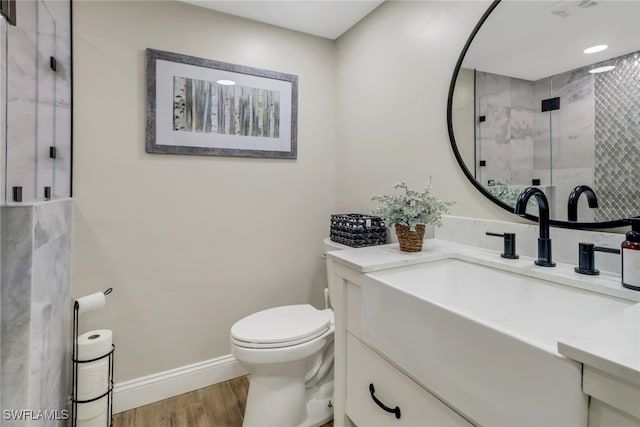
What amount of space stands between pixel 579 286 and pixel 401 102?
1.19 m

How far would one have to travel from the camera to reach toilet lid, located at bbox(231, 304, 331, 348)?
1352mm

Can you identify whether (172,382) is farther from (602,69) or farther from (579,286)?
(602,69)

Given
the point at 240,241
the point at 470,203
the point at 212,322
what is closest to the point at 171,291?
the point at 212,322

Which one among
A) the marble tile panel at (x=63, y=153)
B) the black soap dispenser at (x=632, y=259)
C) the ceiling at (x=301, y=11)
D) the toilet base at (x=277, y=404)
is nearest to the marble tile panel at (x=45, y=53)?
the marble tile panel at (x=63, y=153)

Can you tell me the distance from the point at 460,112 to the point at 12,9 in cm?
159

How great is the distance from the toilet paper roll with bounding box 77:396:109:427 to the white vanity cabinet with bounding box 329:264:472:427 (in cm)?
109

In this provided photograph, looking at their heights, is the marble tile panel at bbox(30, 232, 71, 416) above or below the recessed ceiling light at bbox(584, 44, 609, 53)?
below

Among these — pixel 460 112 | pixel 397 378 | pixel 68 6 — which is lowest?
pixel 397 378

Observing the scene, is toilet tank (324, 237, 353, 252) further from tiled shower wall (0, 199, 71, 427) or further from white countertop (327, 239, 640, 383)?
tiled shower wall (0, 199, 71, 427)

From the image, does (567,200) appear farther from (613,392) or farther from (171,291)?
(171,291)

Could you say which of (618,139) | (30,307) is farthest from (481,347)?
(30,307)

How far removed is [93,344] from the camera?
54.8 inches

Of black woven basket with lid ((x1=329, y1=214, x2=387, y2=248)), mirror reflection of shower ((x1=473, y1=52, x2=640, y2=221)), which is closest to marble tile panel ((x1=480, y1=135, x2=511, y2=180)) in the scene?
mirror reflection of shower ((x1=473, y1=52, x2=640, y2=221))

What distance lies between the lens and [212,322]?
6.26 ft
